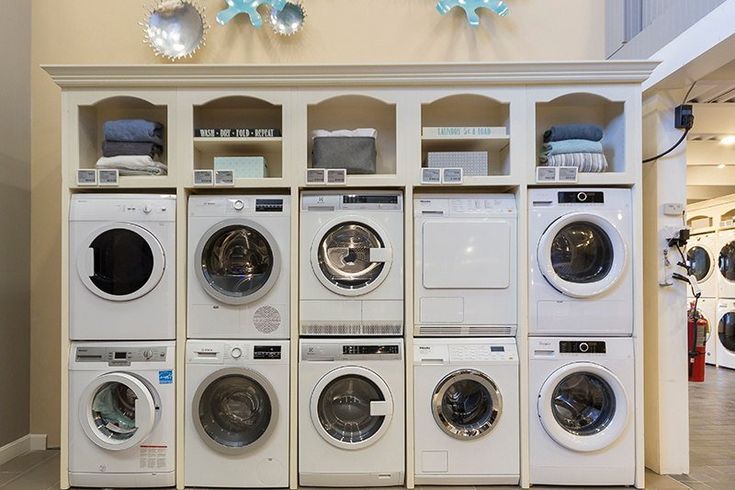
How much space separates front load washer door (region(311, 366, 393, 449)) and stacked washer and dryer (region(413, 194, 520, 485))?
210mm

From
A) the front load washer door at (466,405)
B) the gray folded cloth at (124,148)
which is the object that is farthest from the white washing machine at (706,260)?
the gray folded cloth at (124,148)

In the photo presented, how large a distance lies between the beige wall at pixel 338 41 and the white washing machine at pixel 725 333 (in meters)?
5.03

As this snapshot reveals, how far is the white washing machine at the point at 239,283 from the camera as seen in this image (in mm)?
2883

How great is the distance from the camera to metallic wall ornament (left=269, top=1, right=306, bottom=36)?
3.44 m

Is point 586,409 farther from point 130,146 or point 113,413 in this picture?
point 130,146

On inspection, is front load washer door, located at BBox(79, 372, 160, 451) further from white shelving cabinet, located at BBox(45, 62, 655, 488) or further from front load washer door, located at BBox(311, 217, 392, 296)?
front load washer door, located at BBox(311, 217, 392, 296)

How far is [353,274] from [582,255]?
1.37 m

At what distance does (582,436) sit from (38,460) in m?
3.41

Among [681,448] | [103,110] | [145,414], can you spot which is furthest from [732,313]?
[103,110]

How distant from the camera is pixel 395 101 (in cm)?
295

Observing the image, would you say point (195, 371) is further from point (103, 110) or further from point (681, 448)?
point (681, 448)

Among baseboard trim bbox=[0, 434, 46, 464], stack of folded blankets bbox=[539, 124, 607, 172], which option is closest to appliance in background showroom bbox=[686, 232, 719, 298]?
stack of folded blankets bbox=[539, 124, 607, 172]

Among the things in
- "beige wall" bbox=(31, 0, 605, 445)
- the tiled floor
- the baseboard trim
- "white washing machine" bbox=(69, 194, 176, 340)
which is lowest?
the tiled floor

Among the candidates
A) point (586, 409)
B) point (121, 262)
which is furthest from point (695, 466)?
point (121, 262)
